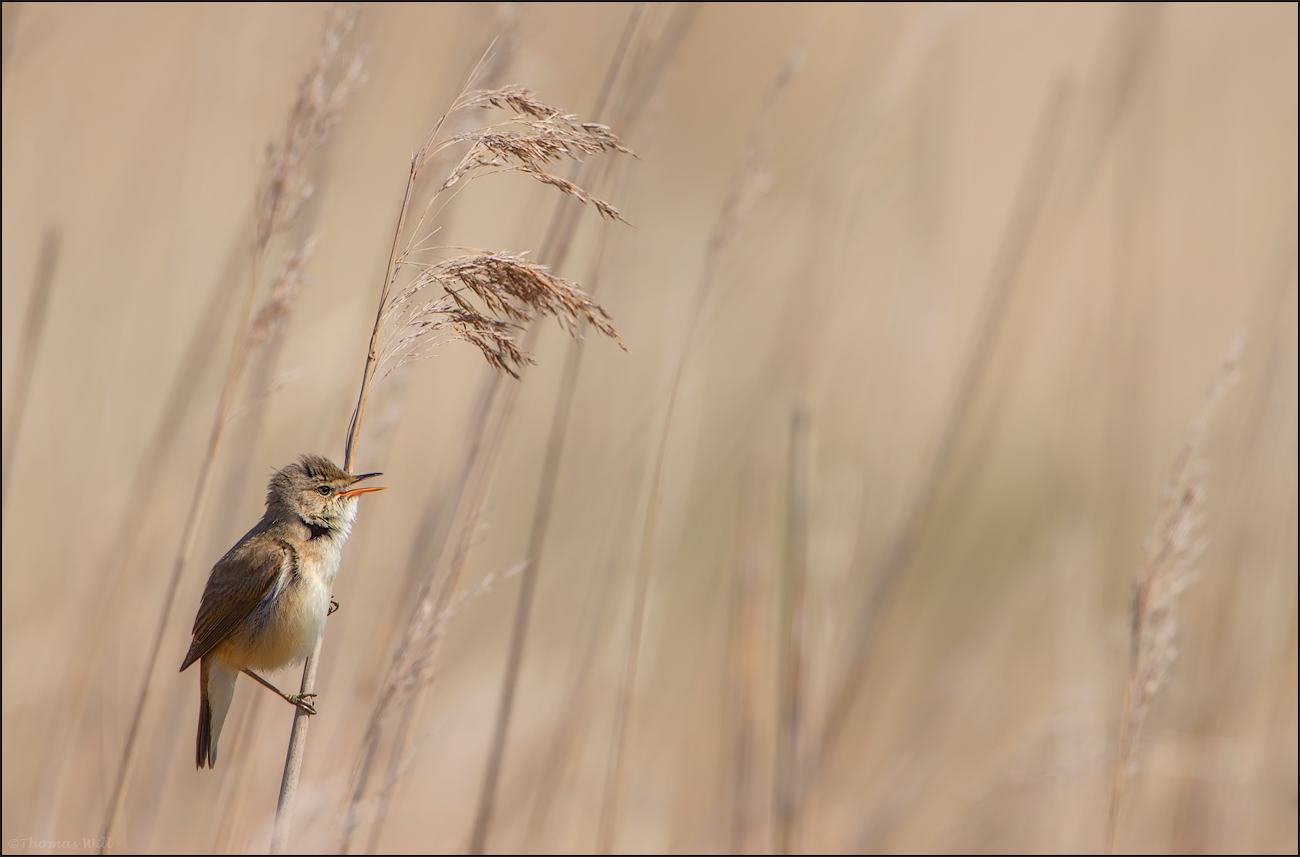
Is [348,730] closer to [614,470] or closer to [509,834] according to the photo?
[509,834]

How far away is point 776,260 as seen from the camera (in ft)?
10.2

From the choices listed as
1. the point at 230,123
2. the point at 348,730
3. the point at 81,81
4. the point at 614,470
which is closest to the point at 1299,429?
the point at 614,470

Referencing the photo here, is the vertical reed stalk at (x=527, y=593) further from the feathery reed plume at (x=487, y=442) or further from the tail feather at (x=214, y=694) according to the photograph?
the tail feather at (x=214, y=694)

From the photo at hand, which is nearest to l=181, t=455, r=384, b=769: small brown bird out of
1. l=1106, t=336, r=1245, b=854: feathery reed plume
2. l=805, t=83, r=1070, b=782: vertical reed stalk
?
l=1106, t=336, r=1245, b=854: feathery reed plume

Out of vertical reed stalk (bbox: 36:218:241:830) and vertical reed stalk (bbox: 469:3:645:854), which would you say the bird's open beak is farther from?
vertical reed stalk (bbox: 36:218:241:830)

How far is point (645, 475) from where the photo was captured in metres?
2.43

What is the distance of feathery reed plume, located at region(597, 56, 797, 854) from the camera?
1.85 m

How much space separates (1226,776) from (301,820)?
2284mm

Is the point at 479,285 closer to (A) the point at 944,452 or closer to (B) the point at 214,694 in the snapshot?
(B) the point at 214,694

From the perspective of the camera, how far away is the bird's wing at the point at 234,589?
1254 millimetres

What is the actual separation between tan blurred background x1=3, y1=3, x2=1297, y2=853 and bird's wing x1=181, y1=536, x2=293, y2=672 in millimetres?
414

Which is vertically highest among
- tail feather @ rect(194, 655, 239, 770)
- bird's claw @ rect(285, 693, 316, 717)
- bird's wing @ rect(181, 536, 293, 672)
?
bird's wing @ rect(181, 536, 293, 672)

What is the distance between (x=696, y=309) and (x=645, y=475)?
1.90 feet

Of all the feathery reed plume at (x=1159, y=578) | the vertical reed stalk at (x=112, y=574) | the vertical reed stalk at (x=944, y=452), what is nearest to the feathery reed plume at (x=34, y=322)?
the vertical reed stalk at (x=112, y=574)
